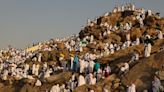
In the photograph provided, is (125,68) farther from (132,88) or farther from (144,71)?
(132,88)

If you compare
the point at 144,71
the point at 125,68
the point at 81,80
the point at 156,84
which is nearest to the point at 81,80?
the point at 81,80


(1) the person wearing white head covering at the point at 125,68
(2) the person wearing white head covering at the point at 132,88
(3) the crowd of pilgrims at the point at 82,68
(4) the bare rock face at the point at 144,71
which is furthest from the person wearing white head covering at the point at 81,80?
(2) the person wearing white head covering at the point at 132,88

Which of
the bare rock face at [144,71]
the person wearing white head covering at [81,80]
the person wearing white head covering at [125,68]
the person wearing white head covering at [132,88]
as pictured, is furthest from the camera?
the person wearing white head covering at [125,68]

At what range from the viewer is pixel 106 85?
40.2m

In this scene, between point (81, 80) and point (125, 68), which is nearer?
point (81, 80)

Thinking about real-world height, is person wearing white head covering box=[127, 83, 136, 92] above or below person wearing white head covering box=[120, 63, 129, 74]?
below

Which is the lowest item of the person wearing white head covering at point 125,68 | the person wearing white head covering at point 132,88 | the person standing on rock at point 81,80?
the person wearing white head covering at point 132,88

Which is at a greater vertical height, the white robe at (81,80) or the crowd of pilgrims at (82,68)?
the crowd of pilgrims at (82,68)

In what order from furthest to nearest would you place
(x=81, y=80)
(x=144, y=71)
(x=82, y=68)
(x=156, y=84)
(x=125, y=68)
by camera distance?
(x=82, y=68), (x=125, y=68), (x=81, y=80), (x=144, y=71), (x=156, y=84)

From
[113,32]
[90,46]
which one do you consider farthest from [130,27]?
[90,46]

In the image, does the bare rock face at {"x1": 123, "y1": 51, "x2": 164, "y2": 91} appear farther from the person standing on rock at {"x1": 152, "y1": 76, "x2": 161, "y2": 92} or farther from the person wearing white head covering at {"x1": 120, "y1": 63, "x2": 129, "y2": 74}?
the person standing on rock at {"x1": 152, "y1": 76, "x2": 161, "y2": 92}

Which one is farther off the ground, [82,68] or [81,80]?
[82,68]

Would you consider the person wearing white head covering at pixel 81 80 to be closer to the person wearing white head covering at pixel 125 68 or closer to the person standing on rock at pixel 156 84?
the person wearing white head covering at pixel 125 68

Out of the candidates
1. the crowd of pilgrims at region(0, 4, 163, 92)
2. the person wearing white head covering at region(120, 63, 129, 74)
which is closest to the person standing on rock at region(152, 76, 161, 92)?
the crowd of pilgrims at region(0, 4, 163, 92)
